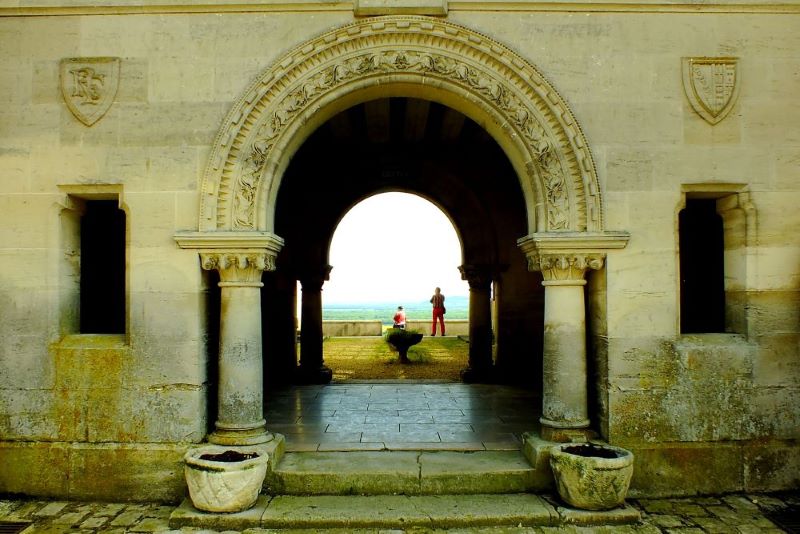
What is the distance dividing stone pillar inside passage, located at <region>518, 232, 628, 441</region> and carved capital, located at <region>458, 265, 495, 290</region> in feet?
12.4

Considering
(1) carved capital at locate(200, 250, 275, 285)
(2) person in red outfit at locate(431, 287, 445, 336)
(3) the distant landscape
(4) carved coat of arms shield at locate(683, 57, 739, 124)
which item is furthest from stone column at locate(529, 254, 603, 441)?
(3) the distant landscape

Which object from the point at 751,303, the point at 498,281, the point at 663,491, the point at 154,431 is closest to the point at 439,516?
the point at 663,491

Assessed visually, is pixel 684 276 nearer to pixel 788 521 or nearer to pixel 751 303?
pixel 751 303

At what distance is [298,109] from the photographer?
14.2 feet

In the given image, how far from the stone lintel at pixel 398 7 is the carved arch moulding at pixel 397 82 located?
0.20ft

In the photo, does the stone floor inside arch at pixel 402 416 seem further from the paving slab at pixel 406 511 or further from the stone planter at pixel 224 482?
the stone planter at pixel 224 482

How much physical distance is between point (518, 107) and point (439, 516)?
3134mm

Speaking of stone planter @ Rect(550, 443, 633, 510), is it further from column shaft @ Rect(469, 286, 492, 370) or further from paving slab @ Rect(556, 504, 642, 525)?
column shaft @ Rect(469, 286, 492, 370)

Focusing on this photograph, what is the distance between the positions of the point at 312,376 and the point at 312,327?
2.64ft

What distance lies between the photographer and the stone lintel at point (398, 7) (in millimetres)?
4289

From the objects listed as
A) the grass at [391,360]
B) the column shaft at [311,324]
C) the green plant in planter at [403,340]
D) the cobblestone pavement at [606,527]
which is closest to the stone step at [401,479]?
the cobblestone pavement at [606,527]

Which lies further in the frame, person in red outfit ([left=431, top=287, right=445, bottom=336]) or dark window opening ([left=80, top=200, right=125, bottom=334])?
person in red outfit ([left=431, top=287, right=445, bottom=336])

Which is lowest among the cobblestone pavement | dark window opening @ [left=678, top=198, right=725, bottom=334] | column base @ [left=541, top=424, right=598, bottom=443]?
the cobblestone pavement

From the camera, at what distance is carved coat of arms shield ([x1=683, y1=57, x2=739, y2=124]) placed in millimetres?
4289
